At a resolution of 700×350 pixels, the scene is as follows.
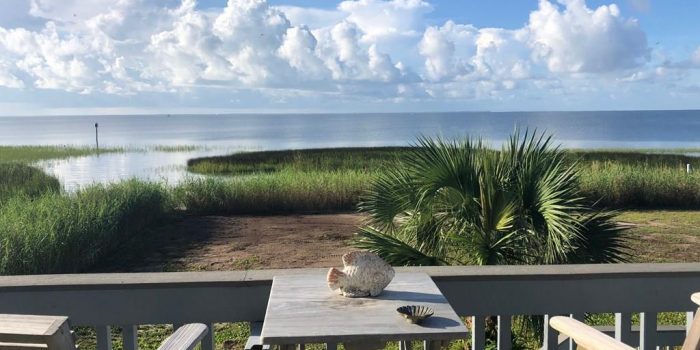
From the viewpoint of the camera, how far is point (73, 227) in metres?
8.18

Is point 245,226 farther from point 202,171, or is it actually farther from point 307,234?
point 202,171

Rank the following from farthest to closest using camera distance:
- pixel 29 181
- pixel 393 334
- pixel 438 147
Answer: pixel 29 181 < pixel 438 147 < pixel 393 334

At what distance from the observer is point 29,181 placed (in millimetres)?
16078

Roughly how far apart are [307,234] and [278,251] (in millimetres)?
1403

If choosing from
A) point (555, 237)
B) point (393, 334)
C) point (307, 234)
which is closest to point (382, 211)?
point (555, 237)

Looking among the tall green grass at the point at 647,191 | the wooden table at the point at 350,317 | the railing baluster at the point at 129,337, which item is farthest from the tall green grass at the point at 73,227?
the tall green grass at the point at 647,191

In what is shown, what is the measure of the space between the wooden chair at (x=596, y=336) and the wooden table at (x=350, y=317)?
1.10ft

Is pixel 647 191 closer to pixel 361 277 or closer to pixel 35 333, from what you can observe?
pixel 361 277

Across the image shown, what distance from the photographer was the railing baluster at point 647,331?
2447mm

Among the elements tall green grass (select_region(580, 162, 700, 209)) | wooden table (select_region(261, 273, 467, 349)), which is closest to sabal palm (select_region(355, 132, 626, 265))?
wooden table (select_region(261, 273, 467, 349))

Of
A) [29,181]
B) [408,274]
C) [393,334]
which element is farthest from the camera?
[29,181]

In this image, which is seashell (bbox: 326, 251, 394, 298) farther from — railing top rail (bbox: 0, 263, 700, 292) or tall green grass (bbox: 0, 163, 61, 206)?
tall green grass (bbox: 0, 163, 61, 206)

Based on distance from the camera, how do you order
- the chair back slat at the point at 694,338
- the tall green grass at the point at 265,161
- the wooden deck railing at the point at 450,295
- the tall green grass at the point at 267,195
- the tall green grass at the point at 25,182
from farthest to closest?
the tall green grass at the point at 265,161, the tall green grass at the point at 267,195, the tall green grass at the point at 25,182, the wooden deck railing at the point at 450,295, the chair back slat at the point at 694,338

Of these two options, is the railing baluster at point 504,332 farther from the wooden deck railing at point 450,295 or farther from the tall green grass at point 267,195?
the tall green grass at point 267,195
